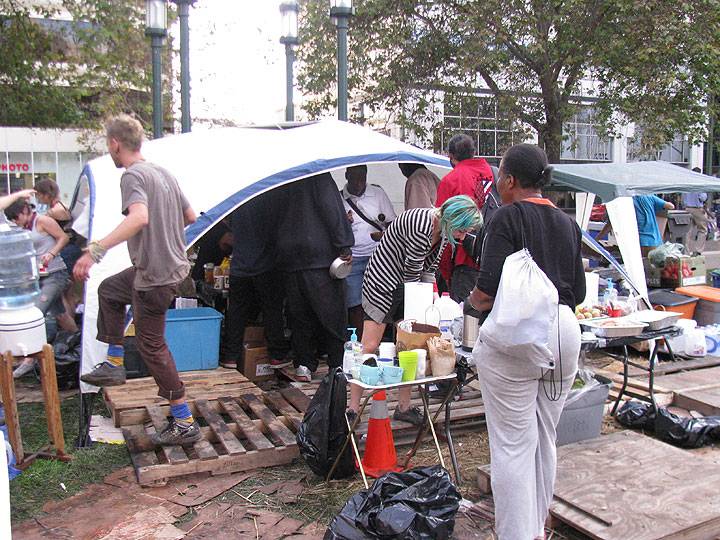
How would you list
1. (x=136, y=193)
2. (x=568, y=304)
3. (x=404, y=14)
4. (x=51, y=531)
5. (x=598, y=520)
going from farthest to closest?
(x=404, y=14), (x=136, y=193), (x=51, y=531), (x=598, y=520), (x=568, y=304)

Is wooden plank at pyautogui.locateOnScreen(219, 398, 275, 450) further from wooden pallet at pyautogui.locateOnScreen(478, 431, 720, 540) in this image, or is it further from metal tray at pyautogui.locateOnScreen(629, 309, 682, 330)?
metal tray at pyautogui.locateOnScreen(629, 309, 682, 330)

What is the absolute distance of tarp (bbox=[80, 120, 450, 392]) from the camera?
5.61 metres

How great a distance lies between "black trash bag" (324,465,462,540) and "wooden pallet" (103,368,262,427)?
2.07m

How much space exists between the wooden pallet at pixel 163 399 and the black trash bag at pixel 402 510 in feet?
6.78

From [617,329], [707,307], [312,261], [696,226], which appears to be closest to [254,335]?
[312,261]

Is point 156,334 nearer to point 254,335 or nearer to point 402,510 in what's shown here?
point 402,510

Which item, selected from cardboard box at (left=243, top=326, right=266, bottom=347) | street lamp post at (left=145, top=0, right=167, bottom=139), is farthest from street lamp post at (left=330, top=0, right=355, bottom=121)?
cardboard box at (left=243, top=326, right=266, bottom=347)

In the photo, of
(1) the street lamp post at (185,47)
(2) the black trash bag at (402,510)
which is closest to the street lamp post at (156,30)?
(1) the street lamp post at (185,47)

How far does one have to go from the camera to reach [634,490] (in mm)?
3762

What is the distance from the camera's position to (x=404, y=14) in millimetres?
14070

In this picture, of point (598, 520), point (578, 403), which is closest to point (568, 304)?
point (598, 520)

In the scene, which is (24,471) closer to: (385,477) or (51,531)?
(51,531)

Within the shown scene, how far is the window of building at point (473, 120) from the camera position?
15273 mm

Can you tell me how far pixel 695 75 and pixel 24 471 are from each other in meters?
12.8
